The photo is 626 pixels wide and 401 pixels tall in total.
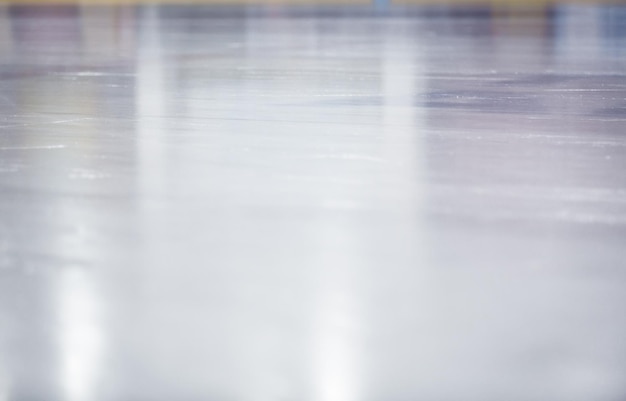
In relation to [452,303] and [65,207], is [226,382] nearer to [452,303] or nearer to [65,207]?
[452,303]

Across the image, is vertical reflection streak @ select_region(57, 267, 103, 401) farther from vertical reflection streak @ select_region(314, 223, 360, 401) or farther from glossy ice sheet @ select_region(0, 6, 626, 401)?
vertical reflection streak @ select_region(314, 223, 360, 401)

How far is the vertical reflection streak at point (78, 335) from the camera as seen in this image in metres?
1.38

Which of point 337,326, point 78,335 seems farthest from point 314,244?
point 78,335

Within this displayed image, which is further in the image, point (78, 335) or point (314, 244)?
point (314, 244)

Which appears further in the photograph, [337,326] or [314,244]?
[314,244]

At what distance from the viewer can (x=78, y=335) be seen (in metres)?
1.56

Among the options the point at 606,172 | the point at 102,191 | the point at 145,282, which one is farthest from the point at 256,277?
the point at 606,172

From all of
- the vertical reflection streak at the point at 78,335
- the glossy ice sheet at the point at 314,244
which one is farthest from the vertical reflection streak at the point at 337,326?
the vertical reflection streak at the point at 78,335

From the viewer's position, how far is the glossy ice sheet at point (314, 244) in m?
1.43

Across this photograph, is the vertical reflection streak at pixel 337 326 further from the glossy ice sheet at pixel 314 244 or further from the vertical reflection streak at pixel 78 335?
the vertical reflection streak at pixel 78 335

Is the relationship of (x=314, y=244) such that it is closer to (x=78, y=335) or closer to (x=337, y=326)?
(x=337, y=326)

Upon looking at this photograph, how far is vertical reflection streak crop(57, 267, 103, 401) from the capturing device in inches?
54.4

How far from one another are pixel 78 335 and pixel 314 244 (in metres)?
0.60

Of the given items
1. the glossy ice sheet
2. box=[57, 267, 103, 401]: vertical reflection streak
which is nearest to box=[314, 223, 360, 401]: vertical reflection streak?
the glossy ice sheet
